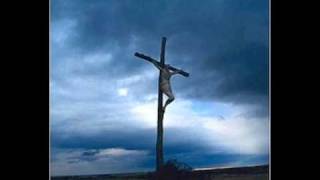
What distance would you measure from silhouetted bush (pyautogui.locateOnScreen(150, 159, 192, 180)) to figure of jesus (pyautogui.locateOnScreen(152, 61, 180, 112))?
290mm

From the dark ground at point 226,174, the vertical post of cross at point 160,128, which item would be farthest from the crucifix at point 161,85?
the dark ground at point 226,174

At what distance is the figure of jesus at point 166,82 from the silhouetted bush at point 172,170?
11.4 inches

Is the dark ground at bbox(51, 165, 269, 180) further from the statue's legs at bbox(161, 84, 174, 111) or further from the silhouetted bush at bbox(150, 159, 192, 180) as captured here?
the statue's legs at bbox(161, 84, 174, 111)

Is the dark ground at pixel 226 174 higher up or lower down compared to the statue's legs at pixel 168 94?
lower down

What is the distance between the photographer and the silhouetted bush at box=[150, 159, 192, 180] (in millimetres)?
3222

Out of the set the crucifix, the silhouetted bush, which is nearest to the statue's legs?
the crucifix

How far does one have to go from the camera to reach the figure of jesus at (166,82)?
320 centimetres

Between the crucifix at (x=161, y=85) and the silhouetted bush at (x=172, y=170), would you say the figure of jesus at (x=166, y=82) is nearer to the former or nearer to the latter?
the crucifix at (x=161, y=85)

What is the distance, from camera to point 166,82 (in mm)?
3211
